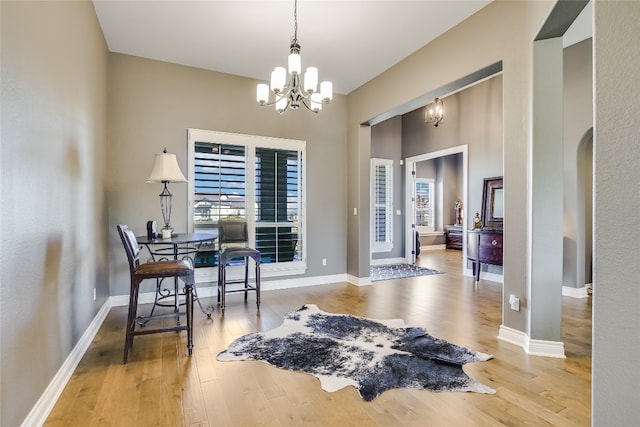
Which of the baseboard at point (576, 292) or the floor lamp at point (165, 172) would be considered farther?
the baseboard at point (576, 292)

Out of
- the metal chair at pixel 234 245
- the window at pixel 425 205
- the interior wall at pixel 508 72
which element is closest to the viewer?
the interior wall at pixel 508 72

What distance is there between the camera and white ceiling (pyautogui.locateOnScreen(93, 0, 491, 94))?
3037 millimetres

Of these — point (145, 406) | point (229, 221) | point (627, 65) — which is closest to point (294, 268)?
point (229, 221)

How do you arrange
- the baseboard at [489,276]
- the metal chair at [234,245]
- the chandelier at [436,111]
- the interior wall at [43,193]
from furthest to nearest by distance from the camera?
the chandelier at [436,111], the baseboard at [489,276], the metal chair at [234,245], the interior wall at [43,193]

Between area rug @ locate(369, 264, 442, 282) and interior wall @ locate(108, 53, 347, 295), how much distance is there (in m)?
1.23

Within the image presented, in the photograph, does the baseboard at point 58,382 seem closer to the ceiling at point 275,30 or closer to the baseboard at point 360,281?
the ceiling at point 275,30

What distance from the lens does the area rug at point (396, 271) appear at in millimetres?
5766

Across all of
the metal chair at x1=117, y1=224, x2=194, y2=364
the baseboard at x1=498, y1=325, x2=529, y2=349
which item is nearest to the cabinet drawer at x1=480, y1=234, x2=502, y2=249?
the baseboard at x1=498, y1=325, x2=529, y2=349

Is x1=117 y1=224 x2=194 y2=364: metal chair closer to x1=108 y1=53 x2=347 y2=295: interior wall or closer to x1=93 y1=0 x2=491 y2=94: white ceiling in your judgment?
x1=108 y1=53 x2=347 y2=295: interior wall

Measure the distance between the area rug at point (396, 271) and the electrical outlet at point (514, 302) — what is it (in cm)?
276

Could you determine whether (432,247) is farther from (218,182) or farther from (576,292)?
(218,182)

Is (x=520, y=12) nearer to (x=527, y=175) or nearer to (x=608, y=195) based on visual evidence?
(x=527, y=175)

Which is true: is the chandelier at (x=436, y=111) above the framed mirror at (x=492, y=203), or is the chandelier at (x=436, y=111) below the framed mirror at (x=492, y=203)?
above

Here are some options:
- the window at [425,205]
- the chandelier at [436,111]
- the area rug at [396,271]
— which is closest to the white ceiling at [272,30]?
the chandelier at [436,111]
